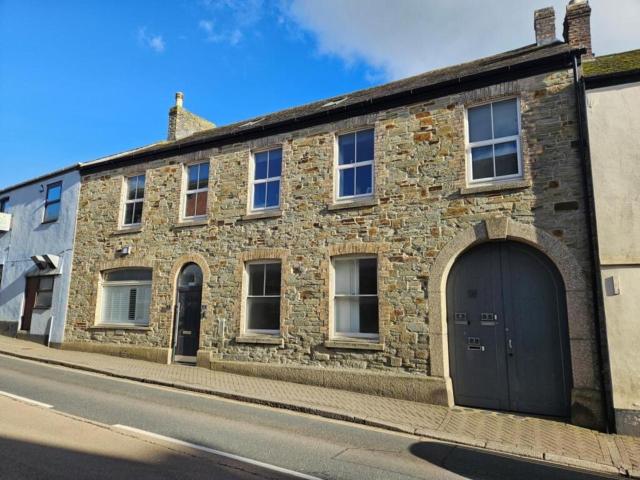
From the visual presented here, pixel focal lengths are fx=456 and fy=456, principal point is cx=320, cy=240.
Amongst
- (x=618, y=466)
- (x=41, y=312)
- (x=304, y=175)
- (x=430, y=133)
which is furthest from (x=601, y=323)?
(x=41, y=312)

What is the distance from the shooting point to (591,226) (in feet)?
27.2

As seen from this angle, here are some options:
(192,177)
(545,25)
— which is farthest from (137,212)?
(545,25)

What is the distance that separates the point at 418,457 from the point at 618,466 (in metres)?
2.66

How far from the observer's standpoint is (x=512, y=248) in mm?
9164

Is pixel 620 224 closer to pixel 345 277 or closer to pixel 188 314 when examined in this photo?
pixel 345 277

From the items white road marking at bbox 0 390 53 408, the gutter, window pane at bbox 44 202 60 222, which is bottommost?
white road marking at bbox 0 390 53 408

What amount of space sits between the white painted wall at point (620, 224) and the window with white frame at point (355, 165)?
15.3 feet

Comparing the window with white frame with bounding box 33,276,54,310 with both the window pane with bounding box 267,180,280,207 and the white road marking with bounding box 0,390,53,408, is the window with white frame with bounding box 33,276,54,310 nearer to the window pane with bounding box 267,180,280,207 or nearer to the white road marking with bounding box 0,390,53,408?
the white road marking with bounding box 0,390,53,408

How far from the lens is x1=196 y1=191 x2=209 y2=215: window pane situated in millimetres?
13422

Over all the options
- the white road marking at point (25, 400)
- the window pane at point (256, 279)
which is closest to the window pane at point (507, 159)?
the window pane at point (256, 279)

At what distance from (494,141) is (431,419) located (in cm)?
580

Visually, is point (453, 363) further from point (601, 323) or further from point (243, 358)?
point (243, 358)

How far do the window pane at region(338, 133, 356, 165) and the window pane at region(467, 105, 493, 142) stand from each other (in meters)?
2.83

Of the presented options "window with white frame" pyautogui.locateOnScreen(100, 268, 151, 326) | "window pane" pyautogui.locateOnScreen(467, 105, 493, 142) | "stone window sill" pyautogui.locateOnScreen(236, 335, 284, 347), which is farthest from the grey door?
"window with white frame" pyautogui.locateOnScreen(100, 268, 151, 326)
